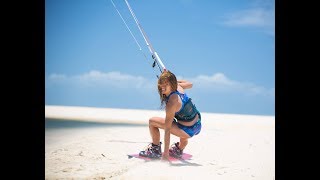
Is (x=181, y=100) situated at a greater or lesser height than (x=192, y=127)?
greater

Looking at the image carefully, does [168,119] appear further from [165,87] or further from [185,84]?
[185,84]

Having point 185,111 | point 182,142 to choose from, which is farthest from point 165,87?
point 182,142

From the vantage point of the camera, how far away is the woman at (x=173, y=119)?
4121 mm

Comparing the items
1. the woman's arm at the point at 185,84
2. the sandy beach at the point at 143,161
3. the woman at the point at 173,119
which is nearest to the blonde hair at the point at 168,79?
the woman at the point at 173,119

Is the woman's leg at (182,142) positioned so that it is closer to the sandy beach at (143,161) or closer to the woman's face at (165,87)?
the sandy beach at (143,161)

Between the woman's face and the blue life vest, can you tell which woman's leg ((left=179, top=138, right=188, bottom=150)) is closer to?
the blue life vest

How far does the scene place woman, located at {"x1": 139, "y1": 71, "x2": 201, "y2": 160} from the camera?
412 cm

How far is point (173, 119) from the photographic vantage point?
437 cm

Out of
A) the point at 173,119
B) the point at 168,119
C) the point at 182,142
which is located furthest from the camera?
the point at 182,142
